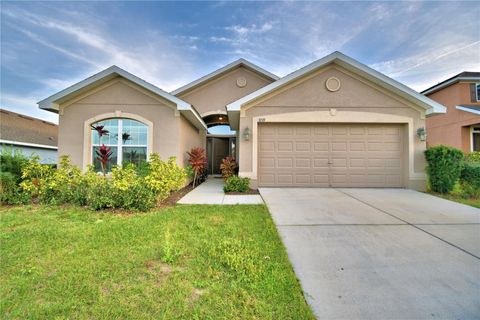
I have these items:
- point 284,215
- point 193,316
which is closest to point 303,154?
point 284,215

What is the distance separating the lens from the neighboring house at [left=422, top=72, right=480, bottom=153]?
46.3 ft

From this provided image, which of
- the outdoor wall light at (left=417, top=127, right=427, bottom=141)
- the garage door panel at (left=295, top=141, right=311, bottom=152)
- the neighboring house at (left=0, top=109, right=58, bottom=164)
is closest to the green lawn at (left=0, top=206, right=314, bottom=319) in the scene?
the garage door panel at (left=295, top=141, right=311, bottom=152)

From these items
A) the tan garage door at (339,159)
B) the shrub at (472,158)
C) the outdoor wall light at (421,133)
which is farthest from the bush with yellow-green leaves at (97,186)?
the shrub at (472,158)

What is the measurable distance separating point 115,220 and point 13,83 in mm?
12533

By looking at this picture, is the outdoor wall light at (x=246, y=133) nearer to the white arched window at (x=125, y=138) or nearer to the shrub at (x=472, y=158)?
the white arched window at (x=125, y=138)

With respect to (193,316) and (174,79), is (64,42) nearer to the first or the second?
(174,79)

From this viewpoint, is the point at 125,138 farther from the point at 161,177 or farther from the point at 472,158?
the point at 472,158

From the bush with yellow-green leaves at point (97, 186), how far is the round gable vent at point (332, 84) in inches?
262

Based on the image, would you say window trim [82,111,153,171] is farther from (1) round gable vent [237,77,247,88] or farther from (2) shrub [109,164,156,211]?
(1) round gable vent [237,77,247,88]

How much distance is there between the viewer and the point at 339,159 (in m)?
8.44

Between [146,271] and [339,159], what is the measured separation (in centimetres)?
790

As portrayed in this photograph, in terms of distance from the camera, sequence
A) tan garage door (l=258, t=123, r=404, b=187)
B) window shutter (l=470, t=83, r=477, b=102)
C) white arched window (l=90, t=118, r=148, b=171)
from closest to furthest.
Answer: white arched window (l=90, t=118, r=148, b=171) < tan garage door (l=258, t=123, r=404, b=187) < window shutter (l=470, t=83, r=477, b=102)

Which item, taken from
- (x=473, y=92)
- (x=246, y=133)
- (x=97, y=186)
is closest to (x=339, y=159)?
(x=246, y=133)

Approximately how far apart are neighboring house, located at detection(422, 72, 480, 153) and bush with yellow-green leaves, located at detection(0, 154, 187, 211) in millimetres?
18730
